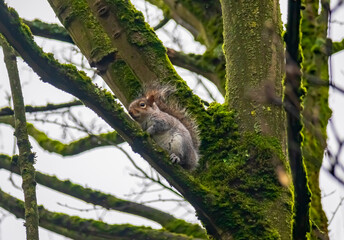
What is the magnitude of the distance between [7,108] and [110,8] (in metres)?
2.29

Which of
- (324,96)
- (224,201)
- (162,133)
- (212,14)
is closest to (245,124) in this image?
(224,201)

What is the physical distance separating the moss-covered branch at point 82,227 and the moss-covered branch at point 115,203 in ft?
1.06

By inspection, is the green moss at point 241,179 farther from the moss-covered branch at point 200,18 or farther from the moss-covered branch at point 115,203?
the moss-covered branch at point 200,18

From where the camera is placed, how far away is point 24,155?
3373mm

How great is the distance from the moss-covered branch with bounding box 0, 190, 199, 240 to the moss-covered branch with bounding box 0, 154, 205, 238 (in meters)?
0.32

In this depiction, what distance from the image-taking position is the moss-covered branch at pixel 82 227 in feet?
16.7

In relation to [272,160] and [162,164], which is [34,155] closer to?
[162,164]

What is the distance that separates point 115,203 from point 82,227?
481 mm

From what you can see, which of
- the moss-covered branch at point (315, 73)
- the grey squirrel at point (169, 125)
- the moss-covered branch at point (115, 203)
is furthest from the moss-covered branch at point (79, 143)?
the moss-covered branch at point (315, 73)

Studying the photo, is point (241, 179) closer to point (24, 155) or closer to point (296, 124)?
point (296, 124)

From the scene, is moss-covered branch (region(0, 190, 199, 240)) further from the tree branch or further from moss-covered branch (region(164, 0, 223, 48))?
the tree branch

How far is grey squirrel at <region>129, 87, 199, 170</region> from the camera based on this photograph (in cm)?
377

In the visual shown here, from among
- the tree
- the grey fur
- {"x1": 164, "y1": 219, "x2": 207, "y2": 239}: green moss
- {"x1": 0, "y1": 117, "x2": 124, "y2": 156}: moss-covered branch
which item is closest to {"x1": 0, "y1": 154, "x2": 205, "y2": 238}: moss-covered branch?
{"x1": 164, "y1": 219, "x2": 207, "y2": 239}: green moss

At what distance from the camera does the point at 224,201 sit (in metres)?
3.09
